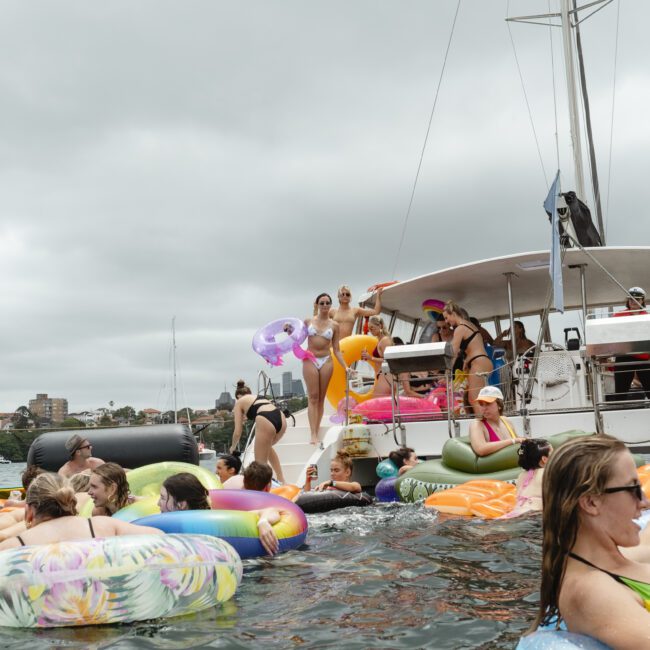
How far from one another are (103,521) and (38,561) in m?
0.65

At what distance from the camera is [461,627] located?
4.41 metres

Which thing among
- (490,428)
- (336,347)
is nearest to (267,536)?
(490,428)

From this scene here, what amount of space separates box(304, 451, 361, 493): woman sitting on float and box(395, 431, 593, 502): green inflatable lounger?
1.97 feet

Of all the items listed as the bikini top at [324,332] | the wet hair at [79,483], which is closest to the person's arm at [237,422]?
the bikini top at [324,332]

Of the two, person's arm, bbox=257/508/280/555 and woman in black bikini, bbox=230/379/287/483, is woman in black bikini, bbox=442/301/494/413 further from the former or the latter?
person's arm, bbox=257/508/280/555

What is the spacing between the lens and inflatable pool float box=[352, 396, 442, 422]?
11.3 metres

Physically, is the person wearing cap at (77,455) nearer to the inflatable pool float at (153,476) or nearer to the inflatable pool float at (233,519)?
the inflatable pool float at (153,476)

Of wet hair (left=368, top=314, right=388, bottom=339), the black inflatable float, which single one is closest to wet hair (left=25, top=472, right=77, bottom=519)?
the black inflatable float

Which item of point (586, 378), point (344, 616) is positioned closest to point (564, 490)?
point (344, 616)

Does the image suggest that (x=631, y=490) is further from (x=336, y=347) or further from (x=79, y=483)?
(x=336, y=347)

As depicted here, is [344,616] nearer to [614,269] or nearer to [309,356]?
[309,356]

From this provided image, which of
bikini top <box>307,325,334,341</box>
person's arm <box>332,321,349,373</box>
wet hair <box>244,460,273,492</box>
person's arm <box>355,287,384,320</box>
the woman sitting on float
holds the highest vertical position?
person's arm <box>355,287,384,320</box>

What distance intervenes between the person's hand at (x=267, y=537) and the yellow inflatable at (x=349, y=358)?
21.8 feet

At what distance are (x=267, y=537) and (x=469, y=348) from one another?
5865 millimetres
